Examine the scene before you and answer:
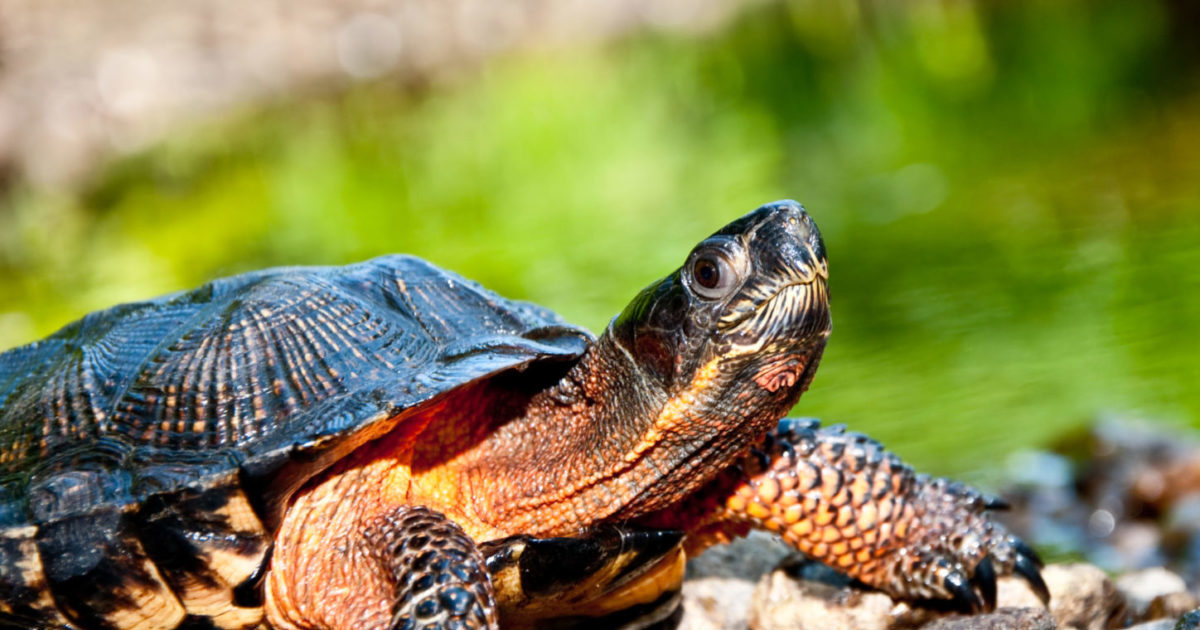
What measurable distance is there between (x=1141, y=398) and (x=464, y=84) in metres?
16.1

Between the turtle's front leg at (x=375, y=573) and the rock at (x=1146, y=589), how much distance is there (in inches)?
72.6

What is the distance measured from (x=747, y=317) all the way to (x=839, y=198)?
7.41 metres

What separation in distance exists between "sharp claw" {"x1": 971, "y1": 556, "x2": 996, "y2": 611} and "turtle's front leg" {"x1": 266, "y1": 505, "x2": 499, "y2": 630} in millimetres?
1314

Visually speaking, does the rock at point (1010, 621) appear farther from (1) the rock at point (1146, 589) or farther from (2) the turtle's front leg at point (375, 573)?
(2) the turtle's front leg at point (375, 573)

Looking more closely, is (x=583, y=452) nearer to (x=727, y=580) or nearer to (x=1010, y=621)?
(x=727, y=580)

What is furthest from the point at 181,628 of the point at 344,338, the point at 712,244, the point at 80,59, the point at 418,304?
the point at 80,59

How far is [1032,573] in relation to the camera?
3041mm

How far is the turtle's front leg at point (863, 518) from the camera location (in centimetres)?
300

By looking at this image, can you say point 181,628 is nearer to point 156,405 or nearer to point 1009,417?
point 156,405

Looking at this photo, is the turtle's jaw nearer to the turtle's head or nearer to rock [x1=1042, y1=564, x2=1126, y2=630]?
the turtle's head

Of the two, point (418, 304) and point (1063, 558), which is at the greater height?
point (1063, 558)

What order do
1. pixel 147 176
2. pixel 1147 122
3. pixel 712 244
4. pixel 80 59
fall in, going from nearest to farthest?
1. pixel 712 244
2. pixel 1147 122
3. pixel 147 176
4. pixel 80 59

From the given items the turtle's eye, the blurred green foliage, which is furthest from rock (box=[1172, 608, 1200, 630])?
the blurred green foliage

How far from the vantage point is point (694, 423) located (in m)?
2.56
